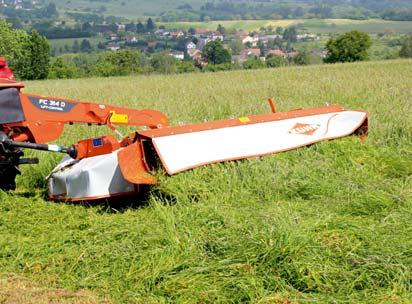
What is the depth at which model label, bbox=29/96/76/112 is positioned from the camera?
229 inches

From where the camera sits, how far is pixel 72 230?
5.36 metres

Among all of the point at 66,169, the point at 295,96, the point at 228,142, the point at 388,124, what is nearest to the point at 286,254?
the point at 228,142

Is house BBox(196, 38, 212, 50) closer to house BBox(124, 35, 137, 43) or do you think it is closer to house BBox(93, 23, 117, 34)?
house BBox(124, 35, 137, 43)

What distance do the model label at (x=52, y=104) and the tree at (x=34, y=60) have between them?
155ft

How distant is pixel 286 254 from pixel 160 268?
35.0 inches

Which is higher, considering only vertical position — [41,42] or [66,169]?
[66,169]

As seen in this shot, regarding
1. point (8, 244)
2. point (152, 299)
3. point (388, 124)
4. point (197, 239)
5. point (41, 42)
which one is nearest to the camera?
point (152, 299)

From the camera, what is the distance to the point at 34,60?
169ft

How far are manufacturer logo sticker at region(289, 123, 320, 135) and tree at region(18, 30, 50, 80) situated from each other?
156ft

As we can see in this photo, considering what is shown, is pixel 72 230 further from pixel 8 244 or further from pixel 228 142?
pixel 228 142

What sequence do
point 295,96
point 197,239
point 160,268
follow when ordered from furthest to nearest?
point 295,96, point 197,239, point 160,268

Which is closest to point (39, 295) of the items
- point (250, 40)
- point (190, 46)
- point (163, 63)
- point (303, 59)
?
point (303, 59)

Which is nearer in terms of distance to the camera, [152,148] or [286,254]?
[286,254]

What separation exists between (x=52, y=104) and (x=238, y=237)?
8.51ft
